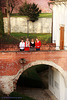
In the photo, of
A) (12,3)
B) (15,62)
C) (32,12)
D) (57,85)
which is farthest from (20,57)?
(12,3)

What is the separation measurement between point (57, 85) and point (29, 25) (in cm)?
1332

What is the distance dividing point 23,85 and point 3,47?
557 centimetres

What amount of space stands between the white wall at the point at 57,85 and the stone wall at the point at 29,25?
10904 mm

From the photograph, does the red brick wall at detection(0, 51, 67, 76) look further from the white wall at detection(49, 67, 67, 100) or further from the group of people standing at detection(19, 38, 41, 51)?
the white wall at detection(49, 67, 67, 100)

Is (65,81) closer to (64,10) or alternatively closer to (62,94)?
(62,94)

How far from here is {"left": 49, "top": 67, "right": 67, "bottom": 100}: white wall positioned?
17.8 m

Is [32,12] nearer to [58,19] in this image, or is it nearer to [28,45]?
[58,19]

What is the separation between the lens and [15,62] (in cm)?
1630

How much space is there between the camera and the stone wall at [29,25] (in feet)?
100

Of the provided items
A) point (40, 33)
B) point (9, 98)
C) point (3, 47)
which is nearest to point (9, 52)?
point (3, 47)

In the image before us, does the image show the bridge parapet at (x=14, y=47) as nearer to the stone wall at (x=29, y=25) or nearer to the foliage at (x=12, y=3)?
the stone wall at (x=29, y=25)

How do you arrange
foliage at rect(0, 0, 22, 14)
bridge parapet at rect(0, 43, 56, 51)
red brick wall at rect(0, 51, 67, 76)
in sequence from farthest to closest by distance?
1. foliage at rect(0, 0, 22, 14)
2. bridge parapet at rect(0, 43, 56, 51)
3. red brick wall at rect(0, 51, 67, 76)

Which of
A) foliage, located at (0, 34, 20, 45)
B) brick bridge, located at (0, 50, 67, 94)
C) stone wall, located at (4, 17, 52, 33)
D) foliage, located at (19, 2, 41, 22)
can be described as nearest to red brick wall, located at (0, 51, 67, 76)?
brick bridge, located at (0, 50, 67, 94)

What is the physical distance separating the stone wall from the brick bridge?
46.2 feet
